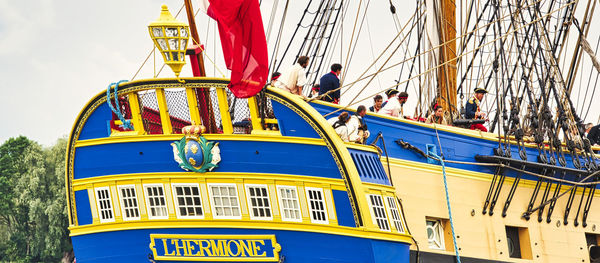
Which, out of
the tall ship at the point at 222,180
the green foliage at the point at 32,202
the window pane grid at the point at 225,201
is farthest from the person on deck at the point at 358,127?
the green foliage at the point at 32,202

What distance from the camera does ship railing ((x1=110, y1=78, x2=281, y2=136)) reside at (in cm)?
1376

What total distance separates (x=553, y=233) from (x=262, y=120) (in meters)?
6.21

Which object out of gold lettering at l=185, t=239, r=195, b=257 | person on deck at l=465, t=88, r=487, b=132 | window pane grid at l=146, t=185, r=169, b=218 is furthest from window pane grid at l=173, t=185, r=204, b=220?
person on deck at l=465, t=88, r=487, b=132

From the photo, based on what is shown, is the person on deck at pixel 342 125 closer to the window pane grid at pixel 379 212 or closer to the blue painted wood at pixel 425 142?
the blue painted wood at pixel 425 142

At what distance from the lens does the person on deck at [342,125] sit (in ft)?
44.8

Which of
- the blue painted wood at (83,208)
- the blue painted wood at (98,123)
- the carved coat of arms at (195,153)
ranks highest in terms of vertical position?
the blue painted wood at (98,123)

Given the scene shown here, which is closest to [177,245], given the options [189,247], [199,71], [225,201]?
[189,247]

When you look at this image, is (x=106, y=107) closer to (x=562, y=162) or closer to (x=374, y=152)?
(x=374, y=152)

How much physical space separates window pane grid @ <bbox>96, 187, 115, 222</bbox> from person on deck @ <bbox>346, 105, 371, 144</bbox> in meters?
3.51

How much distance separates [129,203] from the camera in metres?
14.0

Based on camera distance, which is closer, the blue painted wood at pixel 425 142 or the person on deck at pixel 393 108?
the blue painted wood at pixel 425 142

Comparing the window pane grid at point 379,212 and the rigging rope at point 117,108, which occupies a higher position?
the rigging rope at point 117,108

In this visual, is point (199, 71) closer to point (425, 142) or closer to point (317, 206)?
point (317, 206)

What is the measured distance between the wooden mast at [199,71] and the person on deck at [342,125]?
65.8 inches
